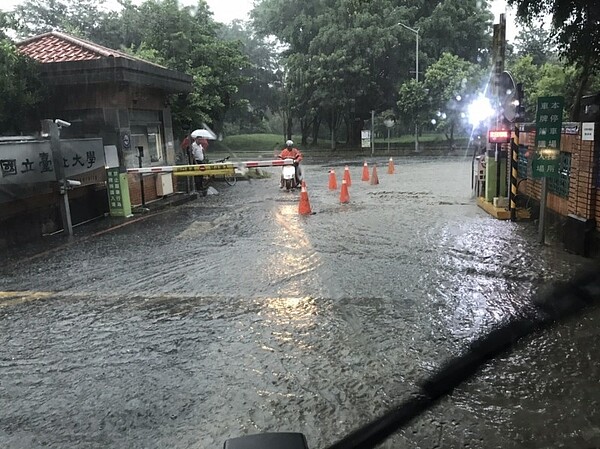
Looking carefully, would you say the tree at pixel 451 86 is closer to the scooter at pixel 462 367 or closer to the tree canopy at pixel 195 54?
the tree canopy at pixel 195 54

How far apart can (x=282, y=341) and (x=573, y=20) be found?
25.4ft

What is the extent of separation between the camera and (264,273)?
6.92 m

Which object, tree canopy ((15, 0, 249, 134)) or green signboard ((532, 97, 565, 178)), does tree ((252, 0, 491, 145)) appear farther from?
green signboard ((532, 97, 565, 178))

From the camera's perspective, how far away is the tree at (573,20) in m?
8.38

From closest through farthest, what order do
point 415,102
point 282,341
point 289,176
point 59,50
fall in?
point 282,341
point 59,50
point 289,176
point 415,102

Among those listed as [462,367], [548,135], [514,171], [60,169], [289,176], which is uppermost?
[548,135]

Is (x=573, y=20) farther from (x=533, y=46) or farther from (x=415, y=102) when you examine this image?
(x=533, y=46)

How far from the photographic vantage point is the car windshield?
3621mm

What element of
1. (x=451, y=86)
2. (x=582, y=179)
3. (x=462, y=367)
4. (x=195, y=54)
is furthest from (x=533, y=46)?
(x=462, y=367)

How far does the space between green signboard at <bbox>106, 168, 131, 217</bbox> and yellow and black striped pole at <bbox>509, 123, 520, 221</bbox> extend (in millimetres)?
7890

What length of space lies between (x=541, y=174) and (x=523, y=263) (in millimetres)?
1562

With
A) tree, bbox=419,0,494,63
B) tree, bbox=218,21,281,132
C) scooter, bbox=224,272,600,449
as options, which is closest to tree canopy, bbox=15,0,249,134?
scooter, bbox=224,272,600,449

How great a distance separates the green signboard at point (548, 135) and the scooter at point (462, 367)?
1.94 m

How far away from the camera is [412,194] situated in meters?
14.0
